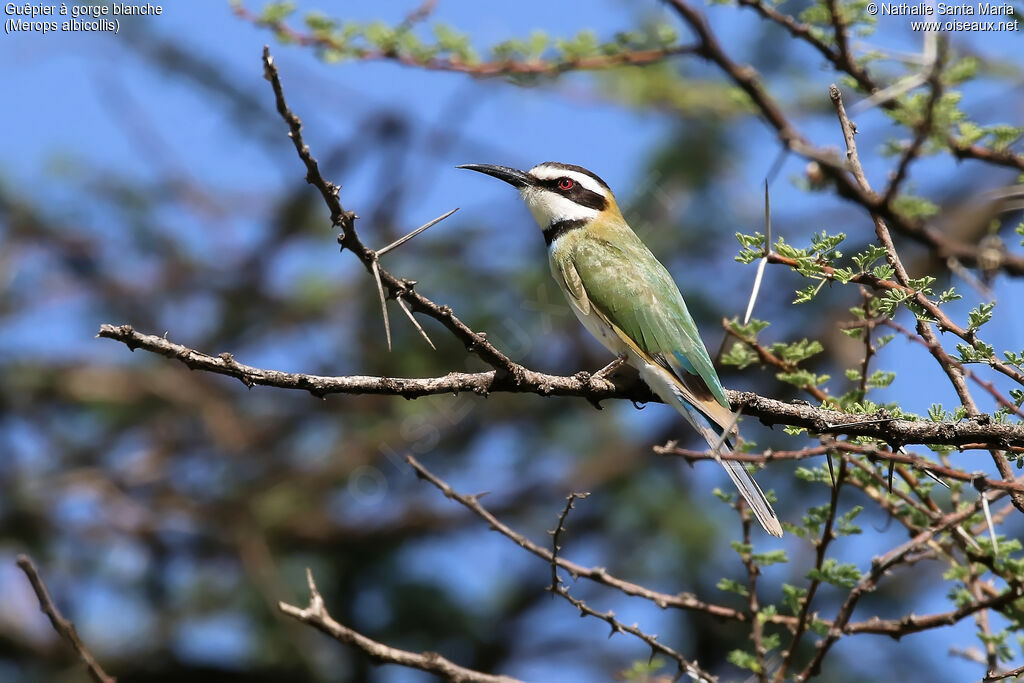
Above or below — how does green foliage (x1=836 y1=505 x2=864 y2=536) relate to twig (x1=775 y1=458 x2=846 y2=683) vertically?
above

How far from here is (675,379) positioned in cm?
335

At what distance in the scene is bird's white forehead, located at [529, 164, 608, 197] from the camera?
471 cm

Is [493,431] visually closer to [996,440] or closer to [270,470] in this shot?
[270,470]

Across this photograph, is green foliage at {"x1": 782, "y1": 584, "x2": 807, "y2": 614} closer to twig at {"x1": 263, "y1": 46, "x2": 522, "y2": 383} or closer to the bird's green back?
the bird's green back

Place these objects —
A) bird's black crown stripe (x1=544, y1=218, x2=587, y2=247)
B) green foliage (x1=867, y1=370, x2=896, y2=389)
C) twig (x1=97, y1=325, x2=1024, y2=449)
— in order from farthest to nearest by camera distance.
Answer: bird's black crown stripe (x1=544, y1=218, x2=587, y2=247) → green foliage (x1=867, y1=370, x2=896, y2=389) → twig (x1=97, y1=325, x2=1024, y2=449)

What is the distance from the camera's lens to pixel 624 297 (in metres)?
3.82

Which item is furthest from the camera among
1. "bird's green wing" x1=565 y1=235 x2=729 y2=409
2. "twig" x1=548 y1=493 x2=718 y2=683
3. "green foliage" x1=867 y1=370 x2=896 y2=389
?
"bird's green wing" x1=565 y1=235 x2=729 y2=409

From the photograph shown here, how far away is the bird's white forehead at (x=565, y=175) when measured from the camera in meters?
4.71

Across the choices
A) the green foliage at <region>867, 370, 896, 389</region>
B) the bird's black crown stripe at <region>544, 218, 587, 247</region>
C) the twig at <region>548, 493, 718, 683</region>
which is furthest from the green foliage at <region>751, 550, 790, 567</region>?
the bird's black crown stripe at <region>544, 218, 587, 247</region>

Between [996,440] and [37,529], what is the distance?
5022 millimetres

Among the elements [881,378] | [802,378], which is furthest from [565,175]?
[881,378]

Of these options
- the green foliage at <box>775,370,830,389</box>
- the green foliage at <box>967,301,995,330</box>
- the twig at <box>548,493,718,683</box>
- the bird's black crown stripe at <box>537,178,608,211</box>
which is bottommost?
the twig at <box>548,493,718,683</box>

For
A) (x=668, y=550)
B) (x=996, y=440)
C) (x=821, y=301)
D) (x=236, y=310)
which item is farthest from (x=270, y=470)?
(x=996, y=440)

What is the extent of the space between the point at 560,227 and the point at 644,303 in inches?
34.9
